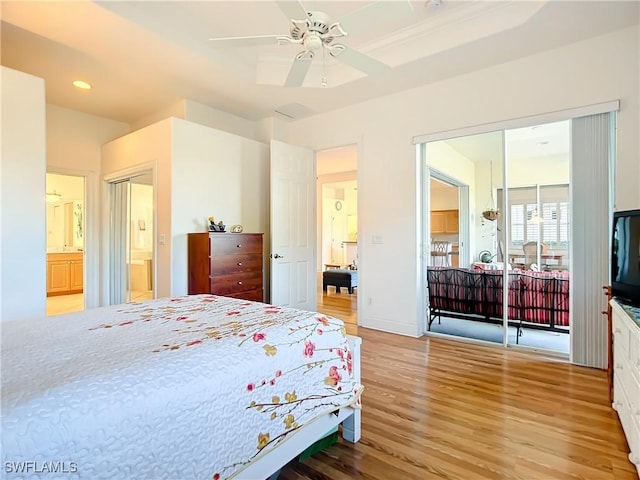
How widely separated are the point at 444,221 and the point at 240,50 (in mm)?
3246

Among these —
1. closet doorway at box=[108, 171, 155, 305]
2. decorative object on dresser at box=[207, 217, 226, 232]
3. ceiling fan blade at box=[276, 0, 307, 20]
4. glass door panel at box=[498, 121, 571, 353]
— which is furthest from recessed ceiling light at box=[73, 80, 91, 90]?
glass door panel at box=[498, 121, 571, 353]

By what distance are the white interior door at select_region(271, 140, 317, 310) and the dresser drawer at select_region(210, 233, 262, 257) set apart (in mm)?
275

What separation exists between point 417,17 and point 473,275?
9.44 ft

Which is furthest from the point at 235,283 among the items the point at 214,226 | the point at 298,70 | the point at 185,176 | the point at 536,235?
the point at 536,235

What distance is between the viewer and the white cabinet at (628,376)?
1583 millimetres

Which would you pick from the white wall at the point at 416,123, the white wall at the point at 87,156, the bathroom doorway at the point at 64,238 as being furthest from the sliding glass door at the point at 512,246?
the bathroom doorway at the point at 64,238

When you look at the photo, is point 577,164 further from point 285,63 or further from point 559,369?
point 285,63

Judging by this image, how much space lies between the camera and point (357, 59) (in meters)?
2.55

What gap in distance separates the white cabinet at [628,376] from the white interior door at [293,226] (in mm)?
3324

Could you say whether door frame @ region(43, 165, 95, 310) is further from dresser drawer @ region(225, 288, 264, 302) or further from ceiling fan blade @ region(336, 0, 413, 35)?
ceiling fan blade @ region(336, 0, 413, 35)

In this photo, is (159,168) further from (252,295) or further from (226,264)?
(252,295)

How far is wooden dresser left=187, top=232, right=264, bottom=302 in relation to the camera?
3.67m

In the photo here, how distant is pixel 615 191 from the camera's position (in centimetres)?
288

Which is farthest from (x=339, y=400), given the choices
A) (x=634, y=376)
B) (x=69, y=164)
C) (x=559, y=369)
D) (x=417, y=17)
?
(x=69, y=164)
